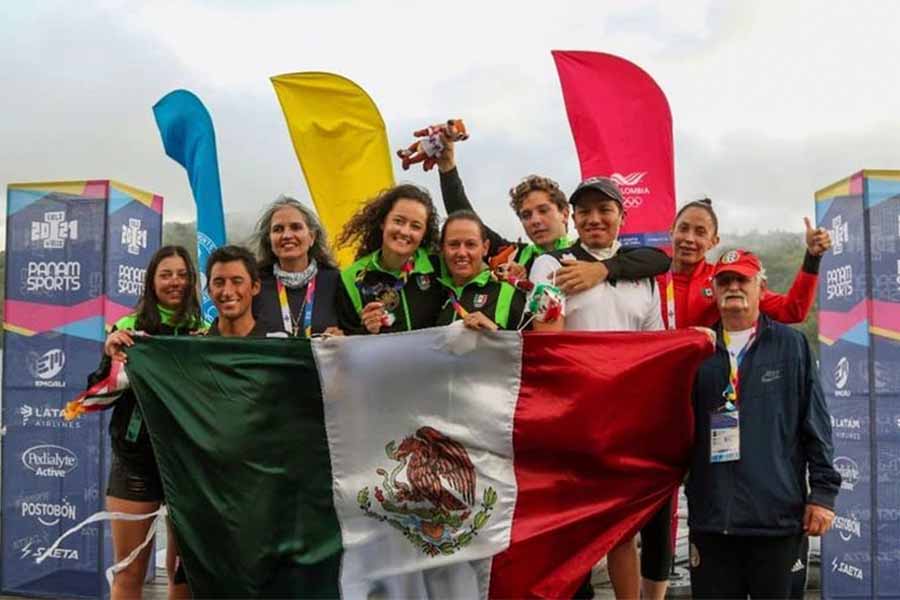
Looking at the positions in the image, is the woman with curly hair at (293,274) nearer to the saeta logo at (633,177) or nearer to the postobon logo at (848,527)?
the saeta logo at (633,177)

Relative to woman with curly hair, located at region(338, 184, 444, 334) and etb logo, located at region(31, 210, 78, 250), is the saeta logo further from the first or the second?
etb logo, located at region(31, 210, 78, 250)

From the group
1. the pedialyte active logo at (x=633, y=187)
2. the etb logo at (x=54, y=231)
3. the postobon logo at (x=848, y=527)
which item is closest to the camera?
the pedialyte active logo at (x=633, y=187)

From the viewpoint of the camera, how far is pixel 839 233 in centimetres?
630

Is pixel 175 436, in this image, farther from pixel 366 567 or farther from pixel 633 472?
pixel 633 472

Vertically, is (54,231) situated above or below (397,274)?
above

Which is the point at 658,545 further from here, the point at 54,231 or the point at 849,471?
the point at 54,231

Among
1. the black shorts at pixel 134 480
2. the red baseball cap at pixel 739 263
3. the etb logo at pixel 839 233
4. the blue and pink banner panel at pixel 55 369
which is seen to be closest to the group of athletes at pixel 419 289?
the black shorts at pixel 134 480

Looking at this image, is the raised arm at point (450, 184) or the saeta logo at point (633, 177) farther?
the saeta logo at point (633, 177)

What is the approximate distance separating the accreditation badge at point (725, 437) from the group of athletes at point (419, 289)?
1.97ft

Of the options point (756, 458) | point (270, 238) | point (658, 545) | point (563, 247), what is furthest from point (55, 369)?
point (756, 458)

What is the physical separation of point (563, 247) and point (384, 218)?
861 mm

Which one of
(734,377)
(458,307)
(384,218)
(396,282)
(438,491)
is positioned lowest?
(438,491)

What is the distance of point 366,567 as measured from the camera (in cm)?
348

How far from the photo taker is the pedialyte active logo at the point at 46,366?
633 centimetres
